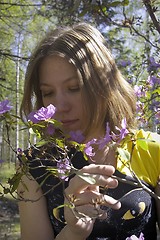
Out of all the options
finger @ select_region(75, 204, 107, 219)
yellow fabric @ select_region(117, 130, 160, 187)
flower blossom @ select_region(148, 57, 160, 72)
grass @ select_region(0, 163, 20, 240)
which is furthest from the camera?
grass @ select_region(0, 163, 20, 240)

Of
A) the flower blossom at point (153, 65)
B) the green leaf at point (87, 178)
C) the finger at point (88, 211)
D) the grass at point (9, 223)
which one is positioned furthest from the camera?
the grass at point (9, 223)

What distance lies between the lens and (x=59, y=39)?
1.42m

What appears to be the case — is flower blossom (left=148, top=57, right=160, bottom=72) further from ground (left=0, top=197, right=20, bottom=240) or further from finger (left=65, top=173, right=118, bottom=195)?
ground (left=0, top=197, right=20, bottom=240)

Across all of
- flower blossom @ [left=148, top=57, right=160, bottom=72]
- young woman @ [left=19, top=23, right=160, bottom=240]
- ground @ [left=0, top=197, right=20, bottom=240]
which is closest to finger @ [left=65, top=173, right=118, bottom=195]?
young woman @ [left=19, top=23, right=160, bottom=240]

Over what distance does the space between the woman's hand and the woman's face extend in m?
0.36

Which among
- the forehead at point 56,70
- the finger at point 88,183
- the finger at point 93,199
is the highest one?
the forehead at point 56,70

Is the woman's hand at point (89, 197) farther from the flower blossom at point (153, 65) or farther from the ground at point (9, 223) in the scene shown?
the ground at point (9, 223)

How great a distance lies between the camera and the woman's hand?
2.83 ft

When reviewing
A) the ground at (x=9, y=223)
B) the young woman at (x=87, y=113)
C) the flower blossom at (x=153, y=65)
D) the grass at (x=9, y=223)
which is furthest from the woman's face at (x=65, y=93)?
the ground at (x=9, y=223)

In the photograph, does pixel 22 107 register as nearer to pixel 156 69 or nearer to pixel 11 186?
pixel 11 186

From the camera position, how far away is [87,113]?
132 centimetres

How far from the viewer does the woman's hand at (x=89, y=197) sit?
0.86 meters

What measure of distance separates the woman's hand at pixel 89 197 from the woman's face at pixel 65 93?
0.36 meters

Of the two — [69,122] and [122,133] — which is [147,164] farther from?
[122,133]
